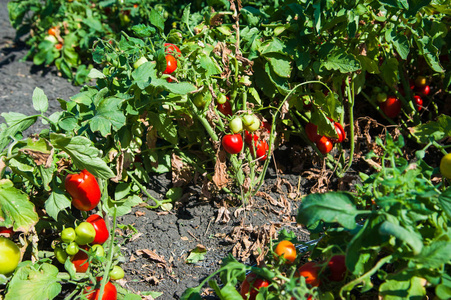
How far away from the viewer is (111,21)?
3.78 m

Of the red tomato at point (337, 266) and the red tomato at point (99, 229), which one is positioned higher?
the red tomato at point (337, 266)

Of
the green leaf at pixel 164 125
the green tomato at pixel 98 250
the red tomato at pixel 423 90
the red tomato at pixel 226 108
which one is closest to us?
the green tomato at pixel 98 250

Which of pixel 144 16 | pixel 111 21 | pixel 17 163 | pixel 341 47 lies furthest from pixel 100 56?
pixel 111 21

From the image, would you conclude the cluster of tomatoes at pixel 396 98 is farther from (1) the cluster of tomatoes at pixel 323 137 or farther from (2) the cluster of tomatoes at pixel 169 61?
(2) the cluster of tomatoes at pixel 169 61

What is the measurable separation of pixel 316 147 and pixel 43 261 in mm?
1481

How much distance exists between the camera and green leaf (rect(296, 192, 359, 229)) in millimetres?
1211

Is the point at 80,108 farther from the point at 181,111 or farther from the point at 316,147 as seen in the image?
the point at 316,147

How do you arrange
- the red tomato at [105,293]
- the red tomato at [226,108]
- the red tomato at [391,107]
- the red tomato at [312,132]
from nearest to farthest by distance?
the red tomato at [105,293] → the red tomato at [226,108] → the red tomato at [312,132] → the red tomato at [391,107]

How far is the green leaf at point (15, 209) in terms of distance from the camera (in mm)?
1568

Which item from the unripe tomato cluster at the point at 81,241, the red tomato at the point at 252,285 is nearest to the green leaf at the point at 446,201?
the red tomato at the point at 252,285

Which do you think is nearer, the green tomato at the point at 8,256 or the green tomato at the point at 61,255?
the green tomato at the point at 8,256

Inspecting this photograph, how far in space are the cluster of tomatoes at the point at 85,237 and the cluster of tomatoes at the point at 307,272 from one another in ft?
1.85

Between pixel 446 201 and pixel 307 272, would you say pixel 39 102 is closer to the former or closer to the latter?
pixel 307 272

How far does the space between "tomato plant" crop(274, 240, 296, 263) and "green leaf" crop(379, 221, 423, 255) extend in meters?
0.45
